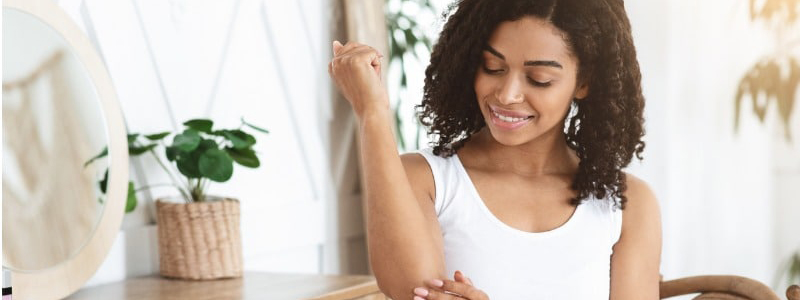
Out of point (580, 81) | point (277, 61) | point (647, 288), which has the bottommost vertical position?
point (647, 288)

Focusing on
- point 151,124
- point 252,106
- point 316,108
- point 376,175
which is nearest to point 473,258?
point 376,175

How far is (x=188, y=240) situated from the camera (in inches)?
85.1

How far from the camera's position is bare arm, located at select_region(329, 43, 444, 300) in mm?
1281

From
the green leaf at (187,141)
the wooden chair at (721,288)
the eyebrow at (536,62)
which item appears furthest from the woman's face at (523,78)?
the green leaf at (187,141)

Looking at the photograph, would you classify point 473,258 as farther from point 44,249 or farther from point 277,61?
point 277,61

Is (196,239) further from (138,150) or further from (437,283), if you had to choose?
(437,283)

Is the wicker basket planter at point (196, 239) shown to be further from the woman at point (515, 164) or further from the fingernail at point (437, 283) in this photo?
the fingernail at point (437, 283)

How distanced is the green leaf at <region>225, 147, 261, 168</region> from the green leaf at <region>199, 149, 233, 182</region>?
8 centimetres

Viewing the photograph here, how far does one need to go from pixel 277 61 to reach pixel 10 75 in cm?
93

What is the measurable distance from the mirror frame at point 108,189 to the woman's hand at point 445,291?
0.83 meters

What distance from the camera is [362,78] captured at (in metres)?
1.28

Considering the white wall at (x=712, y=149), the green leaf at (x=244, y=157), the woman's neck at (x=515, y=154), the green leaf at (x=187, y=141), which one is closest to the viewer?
the woman's neck at (x=515, y=154)

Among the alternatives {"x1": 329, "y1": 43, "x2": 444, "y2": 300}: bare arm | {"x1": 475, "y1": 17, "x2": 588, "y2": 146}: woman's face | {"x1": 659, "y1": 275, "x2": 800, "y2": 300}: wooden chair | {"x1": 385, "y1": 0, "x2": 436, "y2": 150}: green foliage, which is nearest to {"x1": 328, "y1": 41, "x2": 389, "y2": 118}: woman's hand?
{"x1": 329, "y1": 43, "x2": 444, "y2": 300}: bare arm

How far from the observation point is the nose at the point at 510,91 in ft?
4.29
